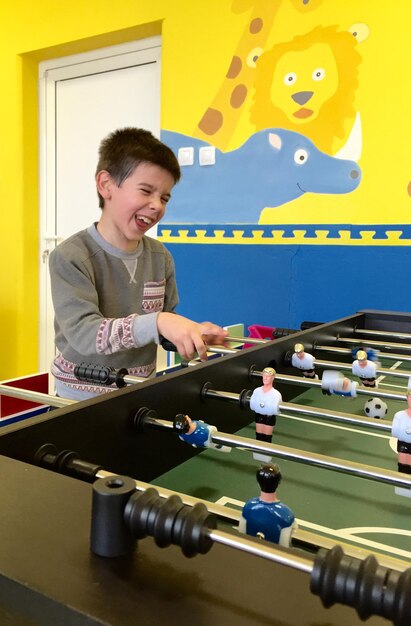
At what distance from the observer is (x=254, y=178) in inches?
82.1

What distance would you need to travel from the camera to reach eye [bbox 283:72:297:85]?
196cm

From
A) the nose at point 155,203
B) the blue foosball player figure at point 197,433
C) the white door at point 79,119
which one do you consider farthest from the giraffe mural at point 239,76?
the blue foosball player figure at point 197,433

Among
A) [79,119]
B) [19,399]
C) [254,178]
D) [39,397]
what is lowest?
[19,399]

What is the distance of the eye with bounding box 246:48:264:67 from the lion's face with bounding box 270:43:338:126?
0.10 metres

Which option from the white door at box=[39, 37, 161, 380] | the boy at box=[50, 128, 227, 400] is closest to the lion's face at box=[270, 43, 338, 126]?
the white door at box=[39, 37, 161, 380]

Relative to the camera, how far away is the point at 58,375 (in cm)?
117

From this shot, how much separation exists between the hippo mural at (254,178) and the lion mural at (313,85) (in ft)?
0.16

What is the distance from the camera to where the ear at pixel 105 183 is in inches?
47.6

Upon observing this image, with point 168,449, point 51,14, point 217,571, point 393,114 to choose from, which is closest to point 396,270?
point 393,114

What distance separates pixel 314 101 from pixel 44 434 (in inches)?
70.0

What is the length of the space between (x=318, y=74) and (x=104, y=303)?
1.29m

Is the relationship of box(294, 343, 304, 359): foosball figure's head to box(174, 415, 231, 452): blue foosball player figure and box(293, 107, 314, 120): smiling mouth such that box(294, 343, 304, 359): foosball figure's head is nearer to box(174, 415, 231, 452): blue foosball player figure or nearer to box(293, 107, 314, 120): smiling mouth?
box(174, 415, 231, 452): blue foosball player figure

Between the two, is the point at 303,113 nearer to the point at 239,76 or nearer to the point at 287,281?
the point at 239,76

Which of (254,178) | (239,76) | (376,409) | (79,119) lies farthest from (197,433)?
(79,119)
